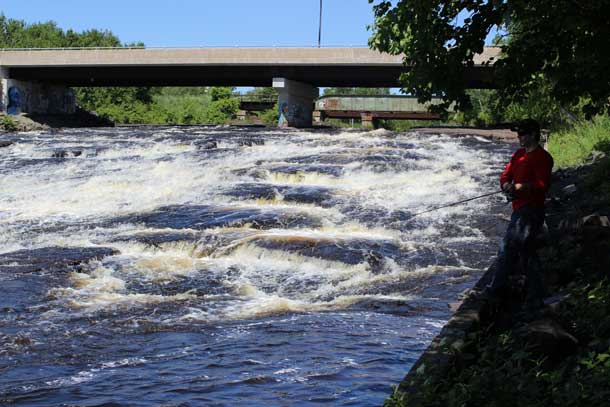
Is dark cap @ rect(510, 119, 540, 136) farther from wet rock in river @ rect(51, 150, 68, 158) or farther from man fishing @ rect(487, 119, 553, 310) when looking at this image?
wet rock in river @ rect(51, 150, 68, 158)

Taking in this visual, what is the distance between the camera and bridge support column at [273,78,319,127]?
47.8 meters

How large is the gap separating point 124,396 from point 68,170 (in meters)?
19.8

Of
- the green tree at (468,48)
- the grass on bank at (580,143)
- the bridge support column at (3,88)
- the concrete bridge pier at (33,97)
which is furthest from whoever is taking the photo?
the concrete bridge pier at (33,97)

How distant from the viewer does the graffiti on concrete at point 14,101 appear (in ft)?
164

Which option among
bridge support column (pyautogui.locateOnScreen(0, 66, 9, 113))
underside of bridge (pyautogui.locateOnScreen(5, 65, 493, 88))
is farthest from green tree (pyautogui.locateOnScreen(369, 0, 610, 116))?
bridge support column (pyautogui.locateOnScreen(0, 66, 9, 113))

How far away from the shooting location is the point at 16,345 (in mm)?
8508

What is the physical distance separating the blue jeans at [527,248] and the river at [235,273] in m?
1.18

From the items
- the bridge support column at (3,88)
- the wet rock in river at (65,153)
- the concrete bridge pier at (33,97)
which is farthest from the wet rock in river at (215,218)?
the concrete bridge pier at (33,97)

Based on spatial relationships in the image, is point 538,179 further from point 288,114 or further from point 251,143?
point 288,114

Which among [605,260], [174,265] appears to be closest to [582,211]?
[605,260]

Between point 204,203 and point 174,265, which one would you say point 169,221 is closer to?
point 204,203

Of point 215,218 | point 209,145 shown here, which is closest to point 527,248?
point 215,218

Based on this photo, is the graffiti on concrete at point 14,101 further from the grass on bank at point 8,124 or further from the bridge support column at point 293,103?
the bridge support column at point 293,103

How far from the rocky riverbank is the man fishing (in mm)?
241
